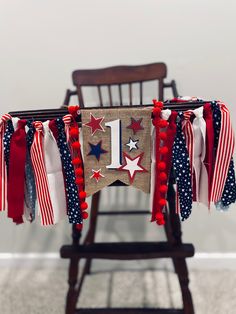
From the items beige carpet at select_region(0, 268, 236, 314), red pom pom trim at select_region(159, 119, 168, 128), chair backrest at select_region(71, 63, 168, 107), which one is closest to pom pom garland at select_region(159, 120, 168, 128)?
red pom pom trim at select_region(159, 119, 168, 128)

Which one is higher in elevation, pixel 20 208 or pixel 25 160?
pixel 25 160

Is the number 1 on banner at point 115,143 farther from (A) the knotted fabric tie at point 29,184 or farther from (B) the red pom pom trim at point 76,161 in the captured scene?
(A) the knotted fabric tie at point 29,184

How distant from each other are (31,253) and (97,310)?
0.53m

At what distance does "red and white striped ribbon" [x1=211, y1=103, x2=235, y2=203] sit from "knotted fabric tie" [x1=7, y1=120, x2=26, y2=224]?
41cm

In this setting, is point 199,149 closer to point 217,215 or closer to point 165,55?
point 165,55

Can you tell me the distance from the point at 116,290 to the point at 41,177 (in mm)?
755

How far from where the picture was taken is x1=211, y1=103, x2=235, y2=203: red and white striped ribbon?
62cm

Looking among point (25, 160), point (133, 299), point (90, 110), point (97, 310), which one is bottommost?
point (133, 299)

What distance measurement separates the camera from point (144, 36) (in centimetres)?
106

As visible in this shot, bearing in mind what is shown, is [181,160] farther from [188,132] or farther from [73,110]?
[73,110]

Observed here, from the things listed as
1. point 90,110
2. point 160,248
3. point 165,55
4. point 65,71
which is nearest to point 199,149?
point 90,110

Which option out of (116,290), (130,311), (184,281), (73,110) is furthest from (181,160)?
(116,290)

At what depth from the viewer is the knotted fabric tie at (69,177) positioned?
657 mm

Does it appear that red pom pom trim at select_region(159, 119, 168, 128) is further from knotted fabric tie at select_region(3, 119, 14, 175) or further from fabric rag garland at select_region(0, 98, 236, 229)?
knotted fabric tie at select_region(3, 119, 14, 175)
